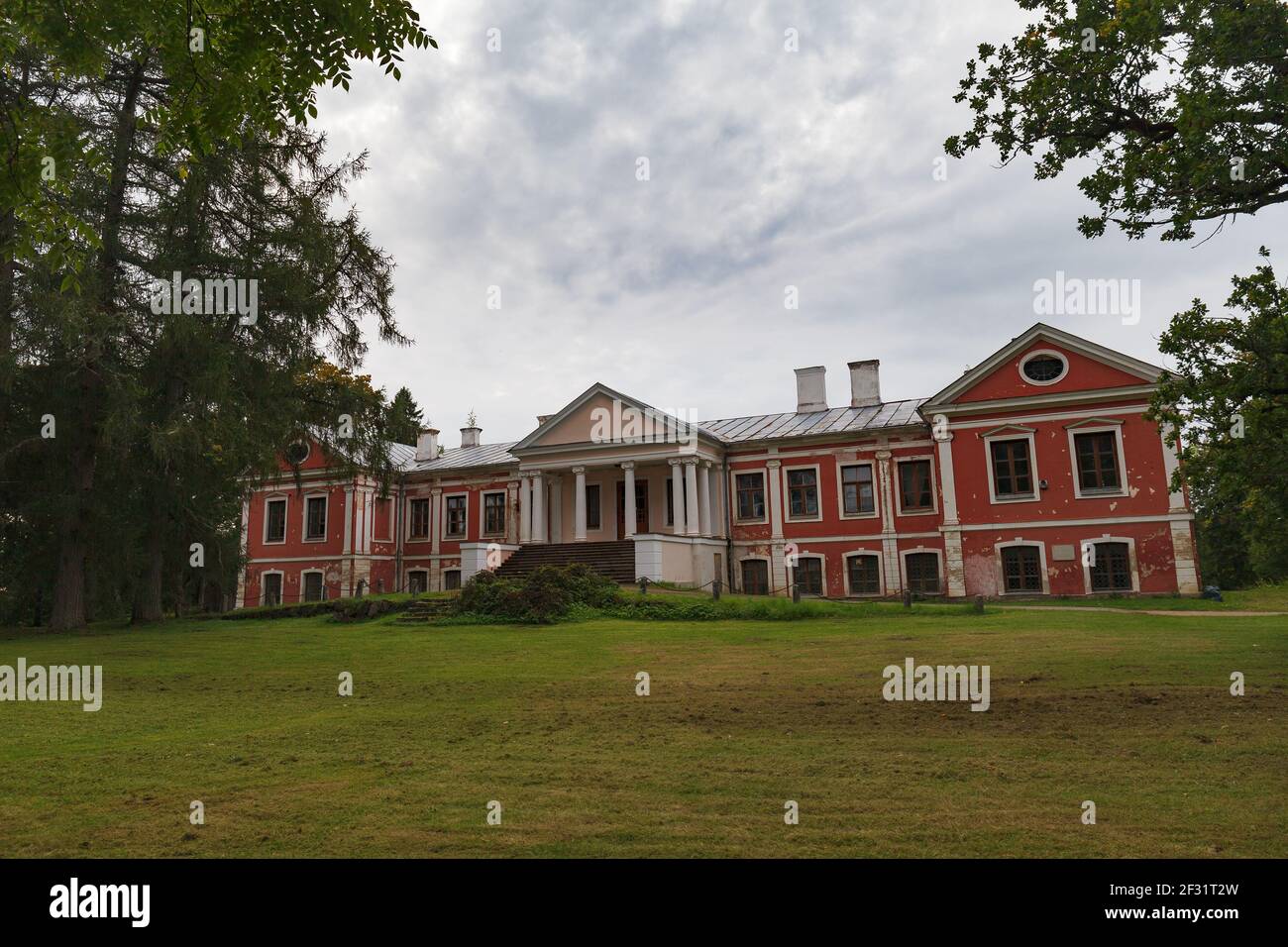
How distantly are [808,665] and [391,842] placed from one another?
312 inches

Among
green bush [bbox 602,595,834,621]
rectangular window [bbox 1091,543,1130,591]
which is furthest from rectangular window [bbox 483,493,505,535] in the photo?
rectangular window [bbox 1091,543,1130,591]

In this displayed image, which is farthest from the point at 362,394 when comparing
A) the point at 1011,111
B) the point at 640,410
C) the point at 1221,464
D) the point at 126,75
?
the point at 1221,464

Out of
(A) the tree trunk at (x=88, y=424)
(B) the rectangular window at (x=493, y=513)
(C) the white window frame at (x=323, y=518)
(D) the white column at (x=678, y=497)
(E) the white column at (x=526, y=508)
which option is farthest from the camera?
(C) the white window frame at (x=323, y=518)

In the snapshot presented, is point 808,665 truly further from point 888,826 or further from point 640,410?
point 640,410

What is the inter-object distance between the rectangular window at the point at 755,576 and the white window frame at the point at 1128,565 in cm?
1034

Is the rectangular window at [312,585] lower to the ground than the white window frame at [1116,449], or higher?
lower

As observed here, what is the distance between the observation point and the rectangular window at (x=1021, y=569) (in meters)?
26.2

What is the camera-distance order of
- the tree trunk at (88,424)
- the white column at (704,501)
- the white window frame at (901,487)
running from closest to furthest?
the tree trunk at (88,424), the white window frame at (901,487), the white column at (704,501)

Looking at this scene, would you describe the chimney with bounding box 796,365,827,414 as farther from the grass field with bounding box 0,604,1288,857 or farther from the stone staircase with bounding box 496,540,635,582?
the grass field with bounding box 0,604,1288,857

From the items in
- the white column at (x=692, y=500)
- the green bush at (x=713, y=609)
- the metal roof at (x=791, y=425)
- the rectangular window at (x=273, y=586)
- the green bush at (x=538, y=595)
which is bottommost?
the green bush at (x=713, y=609)

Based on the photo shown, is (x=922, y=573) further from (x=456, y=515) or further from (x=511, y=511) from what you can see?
(x=456, y=515)

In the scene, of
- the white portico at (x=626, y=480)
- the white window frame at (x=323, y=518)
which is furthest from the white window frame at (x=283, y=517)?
the white portico at (x=626, y=480)

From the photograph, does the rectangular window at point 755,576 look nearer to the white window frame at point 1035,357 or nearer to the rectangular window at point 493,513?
the white window frame at point 1035,357

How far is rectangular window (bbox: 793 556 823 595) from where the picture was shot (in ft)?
97.6
